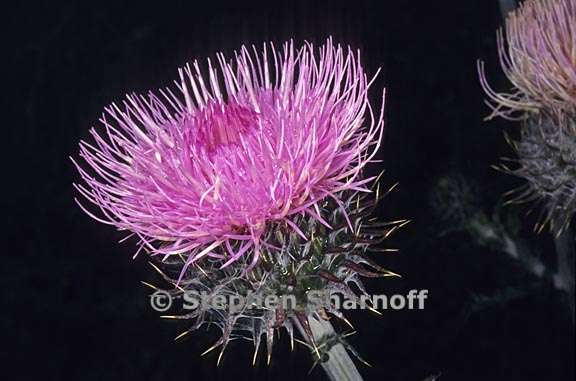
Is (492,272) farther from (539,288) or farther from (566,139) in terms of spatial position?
(566,139)

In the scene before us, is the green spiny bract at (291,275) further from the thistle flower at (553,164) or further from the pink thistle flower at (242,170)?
the thistle flower at (553,164)

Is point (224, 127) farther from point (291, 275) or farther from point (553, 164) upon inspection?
point (553, 164)

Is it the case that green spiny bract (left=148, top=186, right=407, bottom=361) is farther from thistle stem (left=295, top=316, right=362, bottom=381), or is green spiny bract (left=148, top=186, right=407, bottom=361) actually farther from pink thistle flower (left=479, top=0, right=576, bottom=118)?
pink thistle flower (left=479, top=0, right=576, bottom=118)

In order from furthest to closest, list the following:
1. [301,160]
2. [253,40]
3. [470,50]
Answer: [470,50] < [253,40] < [301,160]

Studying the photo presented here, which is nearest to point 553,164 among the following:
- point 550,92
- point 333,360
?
point 550,92

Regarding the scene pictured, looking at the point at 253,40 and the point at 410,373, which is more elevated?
Answer: the point at 253,40

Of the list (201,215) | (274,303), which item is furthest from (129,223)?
(274,303)

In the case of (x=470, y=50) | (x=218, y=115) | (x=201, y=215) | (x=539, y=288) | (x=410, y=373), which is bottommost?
(x=410, y=373)

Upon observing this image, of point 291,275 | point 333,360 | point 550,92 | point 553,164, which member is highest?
point 550,92
